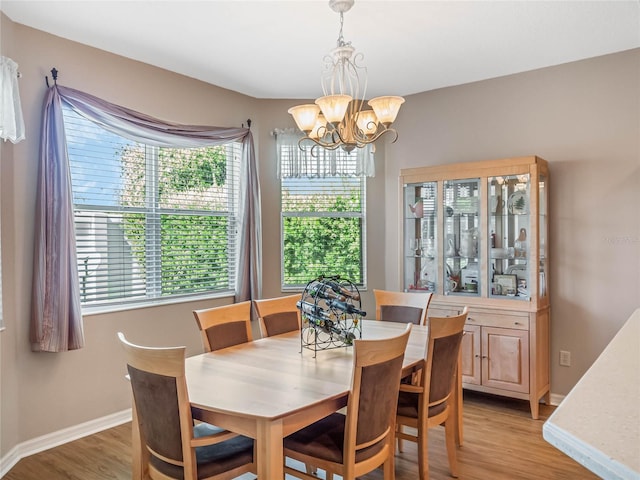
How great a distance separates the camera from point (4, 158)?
9.38 feet

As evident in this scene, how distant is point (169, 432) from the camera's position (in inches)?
70.7

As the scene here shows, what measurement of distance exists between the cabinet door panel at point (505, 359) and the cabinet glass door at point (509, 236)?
306 millimetres

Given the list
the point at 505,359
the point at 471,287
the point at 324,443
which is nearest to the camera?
the point at 324,443

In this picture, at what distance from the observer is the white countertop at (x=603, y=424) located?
0.69 m

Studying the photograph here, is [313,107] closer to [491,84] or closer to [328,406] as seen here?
[328,406]

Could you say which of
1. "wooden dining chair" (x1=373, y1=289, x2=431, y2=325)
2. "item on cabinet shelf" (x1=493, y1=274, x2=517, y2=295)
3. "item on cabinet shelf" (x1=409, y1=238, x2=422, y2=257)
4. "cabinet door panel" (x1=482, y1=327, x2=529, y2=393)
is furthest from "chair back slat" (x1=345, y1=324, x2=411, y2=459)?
"item on cabinet shelf" (x1=409, y1=238, x2=422, y2=257)

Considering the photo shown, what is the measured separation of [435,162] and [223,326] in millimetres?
2697

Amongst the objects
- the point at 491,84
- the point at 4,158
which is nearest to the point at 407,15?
the point at 491,84

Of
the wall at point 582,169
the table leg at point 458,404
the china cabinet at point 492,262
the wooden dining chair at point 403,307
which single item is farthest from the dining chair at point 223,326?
the wall at point 582,169

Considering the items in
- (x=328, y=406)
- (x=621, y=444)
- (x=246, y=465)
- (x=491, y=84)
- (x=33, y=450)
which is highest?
(x=491, y=84)

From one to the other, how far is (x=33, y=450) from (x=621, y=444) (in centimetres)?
340

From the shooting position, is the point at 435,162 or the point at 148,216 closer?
the point at 148,216

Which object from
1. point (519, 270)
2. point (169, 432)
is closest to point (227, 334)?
point (169, 432)

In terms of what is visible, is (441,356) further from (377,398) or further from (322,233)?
(322,233)
